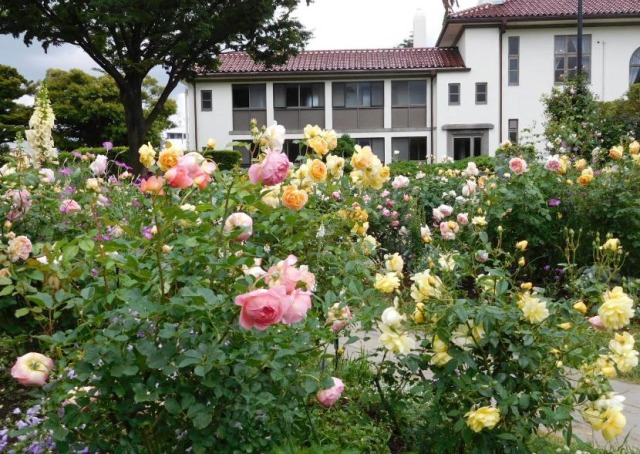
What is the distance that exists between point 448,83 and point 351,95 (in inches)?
163

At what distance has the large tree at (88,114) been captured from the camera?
98.2 feet

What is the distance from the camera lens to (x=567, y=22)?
82.0 feet

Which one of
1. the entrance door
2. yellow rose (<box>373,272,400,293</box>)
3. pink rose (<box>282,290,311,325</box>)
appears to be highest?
the entrance door

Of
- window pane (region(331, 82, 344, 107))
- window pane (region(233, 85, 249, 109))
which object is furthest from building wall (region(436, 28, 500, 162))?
window pane (region(233, 85, 249, 109))

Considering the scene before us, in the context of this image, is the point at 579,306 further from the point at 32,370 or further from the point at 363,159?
the point at 32,370

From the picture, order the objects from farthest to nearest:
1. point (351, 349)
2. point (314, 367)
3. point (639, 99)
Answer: point (639, 99)
point (351, 349)
point (314, 367)

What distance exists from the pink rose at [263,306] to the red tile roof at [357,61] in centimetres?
2508

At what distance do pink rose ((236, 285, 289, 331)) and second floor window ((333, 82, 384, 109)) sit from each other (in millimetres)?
26068

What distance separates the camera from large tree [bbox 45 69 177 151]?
98.2 ft

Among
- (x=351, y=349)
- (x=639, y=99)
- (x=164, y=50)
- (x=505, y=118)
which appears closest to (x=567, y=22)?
(x=505, y=118)

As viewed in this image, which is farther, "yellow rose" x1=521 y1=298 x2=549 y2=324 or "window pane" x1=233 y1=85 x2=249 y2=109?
"window pane" x1=233 y1=85 x2=249 y2=109

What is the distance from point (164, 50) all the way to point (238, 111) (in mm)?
8435

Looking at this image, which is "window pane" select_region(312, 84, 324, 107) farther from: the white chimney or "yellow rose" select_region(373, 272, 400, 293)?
"yellow rose" select_region(373, 272, 400, 293)

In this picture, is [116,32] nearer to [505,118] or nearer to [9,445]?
[505,118]
